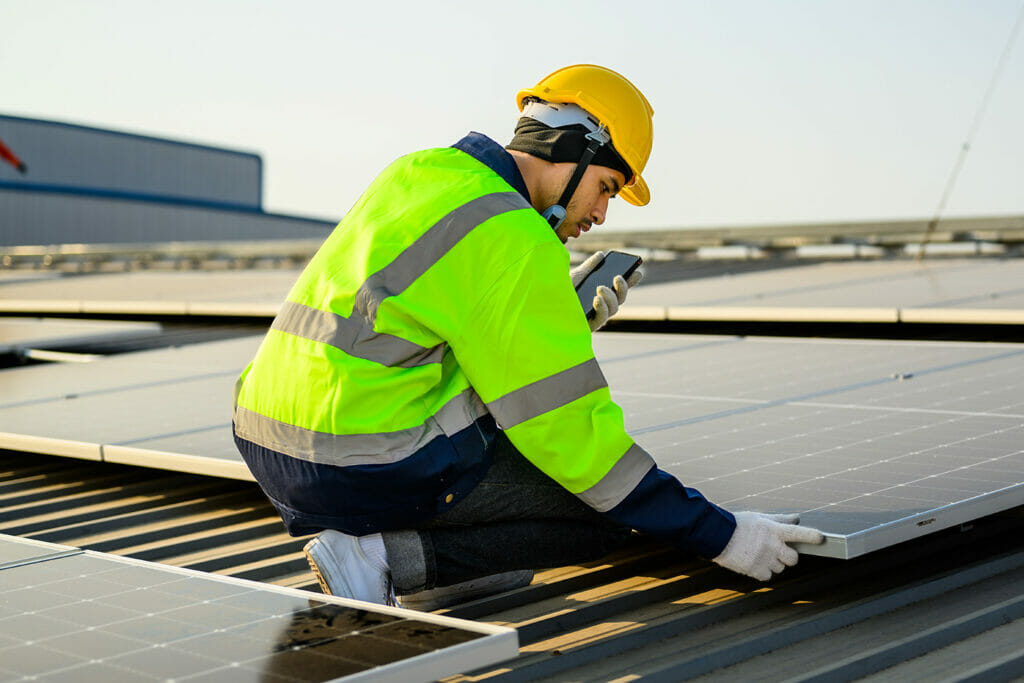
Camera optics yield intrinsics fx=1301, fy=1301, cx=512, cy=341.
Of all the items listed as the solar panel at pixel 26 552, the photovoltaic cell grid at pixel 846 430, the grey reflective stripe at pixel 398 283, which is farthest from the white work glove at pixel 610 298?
the solar panel at pixel 26 552

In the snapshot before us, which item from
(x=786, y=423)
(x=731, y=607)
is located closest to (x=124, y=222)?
(x=786, y=423)

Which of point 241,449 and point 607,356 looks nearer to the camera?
point 241,449

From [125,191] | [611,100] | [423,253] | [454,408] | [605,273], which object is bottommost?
[454,408]

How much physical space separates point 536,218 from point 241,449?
3.77 ft

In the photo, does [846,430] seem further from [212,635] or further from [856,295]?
[856,295]

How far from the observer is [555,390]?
3.28 meters

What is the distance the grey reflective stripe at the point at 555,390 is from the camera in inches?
129

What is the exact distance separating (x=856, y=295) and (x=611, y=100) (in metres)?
6.00

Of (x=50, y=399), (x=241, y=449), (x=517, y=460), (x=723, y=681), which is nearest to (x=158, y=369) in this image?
(x=50, y=399)

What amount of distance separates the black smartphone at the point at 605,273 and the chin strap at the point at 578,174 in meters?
0.33

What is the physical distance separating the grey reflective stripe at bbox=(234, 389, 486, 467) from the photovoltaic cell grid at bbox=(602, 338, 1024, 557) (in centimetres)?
78

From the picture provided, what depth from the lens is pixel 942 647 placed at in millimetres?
3344

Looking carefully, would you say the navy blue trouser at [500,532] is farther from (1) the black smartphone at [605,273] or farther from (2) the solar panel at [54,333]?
(2) the solar panel at [54,333]

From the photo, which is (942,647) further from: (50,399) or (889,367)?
(50,399)
